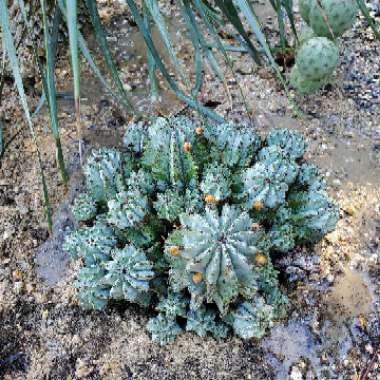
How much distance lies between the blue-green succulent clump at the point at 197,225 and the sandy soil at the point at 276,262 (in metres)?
0.09

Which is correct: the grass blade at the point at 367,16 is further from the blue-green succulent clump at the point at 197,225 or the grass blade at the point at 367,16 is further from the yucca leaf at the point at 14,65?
the yucca leaf at the point at 14,65

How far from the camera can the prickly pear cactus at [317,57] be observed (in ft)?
7.13

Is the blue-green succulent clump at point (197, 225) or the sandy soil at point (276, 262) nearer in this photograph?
the blue-green succulent clump at point (197, 225)

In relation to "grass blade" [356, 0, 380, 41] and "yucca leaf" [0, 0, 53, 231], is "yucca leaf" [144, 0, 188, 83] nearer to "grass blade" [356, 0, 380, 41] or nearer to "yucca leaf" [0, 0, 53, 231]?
"yucca leaf" [0, 0, 53, 231]

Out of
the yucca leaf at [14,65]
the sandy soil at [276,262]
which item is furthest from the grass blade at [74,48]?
the sandy soil at [276,262]

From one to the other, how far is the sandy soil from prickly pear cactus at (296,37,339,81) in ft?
0.69

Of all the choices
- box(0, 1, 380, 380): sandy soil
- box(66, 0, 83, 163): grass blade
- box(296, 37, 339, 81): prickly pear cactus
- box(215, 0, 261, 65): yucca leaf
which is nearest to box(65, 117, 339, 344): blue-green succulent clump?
box(0, 1, 380, 380): sandy soil

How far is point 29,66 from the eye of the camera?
95.4 inches

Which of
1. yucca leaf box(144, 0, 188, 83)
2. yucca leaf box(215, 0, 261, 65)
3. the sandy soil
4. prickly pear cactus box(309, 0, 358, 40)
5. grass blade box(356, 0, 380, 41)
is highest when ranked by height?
yucca leaf box(144, 0, 188, 83)

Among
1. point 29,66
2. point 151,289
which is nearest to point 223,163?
point 151,289

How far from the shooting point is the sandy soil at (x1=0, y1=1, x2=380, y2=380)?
1.70m

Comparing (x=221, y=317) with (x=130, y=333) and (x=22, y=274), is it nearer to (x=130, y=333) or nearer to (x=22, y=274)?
(x=130, y=333)

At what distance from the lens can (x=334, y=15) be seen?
2191mm

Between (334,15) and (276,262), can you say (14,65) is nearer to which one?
(276,262)
